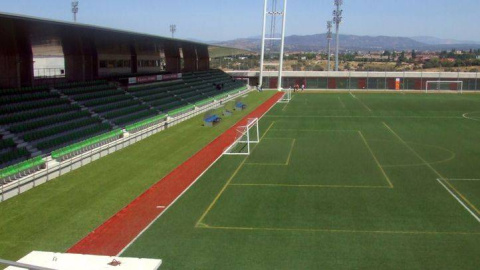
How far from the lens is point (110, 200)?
17.3 metres

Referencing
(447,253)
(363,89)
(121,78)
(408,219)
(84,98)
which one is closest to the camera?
(447,253)

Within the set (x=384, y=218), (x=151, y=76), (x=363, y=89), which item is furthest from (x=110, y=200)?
(x=363, y=89)

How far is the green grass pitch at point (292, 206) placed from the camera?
12.4 meters

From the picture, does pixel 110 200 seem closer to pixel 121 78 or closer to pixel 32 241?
pixel 32 241

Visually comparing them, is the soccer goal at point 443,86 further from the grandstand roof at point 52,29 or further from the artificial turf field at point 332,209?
the grandstand roof at point 52,29

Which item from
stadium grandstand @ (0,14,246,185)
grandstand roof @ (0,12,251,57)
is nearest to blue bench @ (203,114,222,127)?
stadium grandstand @ (0,14,246,185)

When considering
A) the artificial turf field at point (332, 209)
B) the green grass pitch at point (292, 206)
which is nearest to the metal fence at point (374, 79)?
the artificial turf field at point (332, 209)

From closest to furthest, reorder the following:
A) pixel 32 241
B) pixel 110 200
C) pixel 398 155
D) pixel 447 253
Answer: pixel 447 253 < pixel 32 241 < pixel 110 200 < pixel 398 155

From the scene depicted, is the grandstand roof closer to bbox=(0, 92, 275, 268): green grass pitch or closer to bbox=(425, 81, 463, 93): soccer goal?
bbox=(0, 92, 275, 268): green grass pitch

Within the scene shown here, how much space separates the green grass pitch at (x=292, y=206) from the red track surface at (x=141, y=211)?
1.20 ft

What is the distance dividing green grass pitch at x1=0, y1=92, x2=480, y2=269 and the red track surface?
1.20 ft

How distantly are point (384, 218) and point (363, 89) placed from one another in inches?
2587

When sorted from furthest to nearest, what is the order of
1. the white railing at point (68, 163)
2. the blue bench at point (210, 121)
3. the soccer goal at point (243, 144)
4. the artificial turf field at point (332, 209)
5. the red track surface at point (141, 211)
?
the blue bench at point (210, 121)
the soccer goal at point (243, 144)
the white railing at point (68, 163)
the red track surface at point (141, 211)
the artificial turf field at point (332, 209)

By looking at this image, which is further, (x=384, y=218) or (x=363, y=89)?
(x=363, y=89)
